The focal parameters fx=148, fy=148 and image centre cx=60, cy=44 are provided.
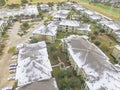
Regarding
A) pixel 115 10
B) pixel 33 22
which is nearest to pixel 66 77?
pixel 33 22

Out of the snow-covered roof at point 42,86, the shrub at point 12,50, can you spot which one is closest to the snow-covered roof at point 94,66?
the snow-covered roof at point 42,86

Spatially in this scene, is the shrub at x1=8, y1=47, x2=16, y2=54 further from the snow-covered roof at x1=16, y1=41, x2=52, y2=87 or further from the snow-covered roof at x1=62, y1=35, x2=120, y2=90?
the snow-covered roof at x1=62, y1=35, x2=120, y2=90

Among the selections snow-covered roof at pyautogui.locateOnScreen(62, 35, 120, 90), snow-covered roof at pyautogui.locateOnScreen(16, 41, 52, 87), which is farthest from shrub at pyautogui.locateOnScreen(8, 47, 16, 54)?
snow-covered roof at pyautogui.locateOnScreen(62, 35, 120, 90)

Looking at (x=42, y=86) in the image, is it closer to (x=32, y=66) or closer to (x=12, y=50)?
(x=32, y=66)

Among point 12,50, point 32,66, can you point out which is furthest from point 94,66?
point 12,50

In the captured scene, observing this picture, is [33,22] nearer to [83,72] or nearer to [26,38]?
[26,38]

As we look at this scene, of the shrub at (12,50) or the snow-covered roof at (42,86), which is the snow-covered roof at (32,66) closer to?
the snow-covered roof at (42,86)
